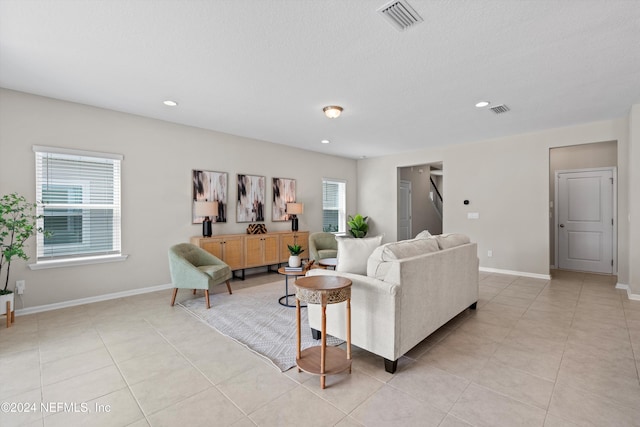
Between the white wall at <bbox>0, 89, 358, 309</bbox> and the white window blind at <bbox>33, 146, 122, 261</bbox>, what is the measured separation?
98 millimetres

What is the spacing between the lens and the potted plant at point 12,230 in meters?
3.12

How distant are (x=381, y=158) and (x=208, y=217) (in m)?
4.58

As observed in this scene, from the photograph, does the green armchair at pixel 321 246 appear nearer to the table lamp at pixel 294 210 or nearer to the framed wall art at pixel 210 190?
the table lamp at pixel 294 210

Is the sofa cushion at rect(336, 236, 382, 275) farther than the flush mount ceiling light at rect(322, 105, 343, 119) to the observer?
No

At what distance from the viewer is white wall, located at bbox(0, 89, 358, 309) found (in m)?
3.48

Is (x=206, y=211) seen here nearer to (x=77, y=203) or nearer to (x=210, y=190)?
(x=210, y=190)

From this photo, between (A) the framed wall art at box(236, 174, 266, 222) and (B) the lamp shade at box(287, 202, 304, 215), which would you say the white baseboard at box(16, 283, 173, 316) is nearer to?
(A) the framed wall art at box(236, 174, 266, 222)

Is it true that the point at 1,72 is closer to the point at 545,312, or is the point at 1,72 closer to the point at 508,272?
the point at 545,312

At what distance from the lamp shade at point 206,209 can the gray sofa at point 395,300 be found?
2.62m

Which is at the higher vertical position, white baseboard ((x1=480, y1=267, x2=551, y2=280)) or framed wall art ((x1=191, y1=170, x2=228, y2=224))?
framed wall art ((x1=191, y1=170, x2=228, y2=224))

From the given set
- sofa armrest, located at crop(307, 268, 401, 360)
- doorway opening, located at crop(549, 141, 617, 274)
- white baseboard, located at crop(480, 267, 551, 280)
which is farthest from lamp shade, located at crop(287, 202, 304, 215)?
doorway opening, located at crop(549, 141, 617, 274)

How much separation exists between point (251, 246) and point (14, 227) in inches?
119

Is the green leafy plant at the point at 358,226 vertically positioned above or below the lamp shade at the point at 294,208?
below

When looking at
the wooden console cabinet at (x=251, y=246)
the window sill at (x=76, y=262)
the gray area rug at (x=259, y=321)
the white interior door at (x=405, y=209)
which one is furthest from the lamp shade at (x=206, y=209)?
the white interior door at (x=405, y=209)
